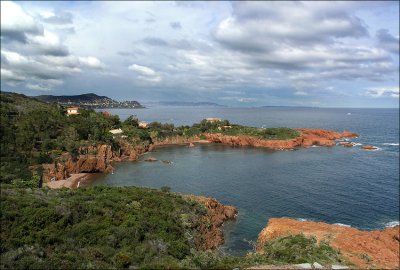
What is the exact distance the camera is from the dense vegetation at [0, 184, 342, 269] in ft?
64.2

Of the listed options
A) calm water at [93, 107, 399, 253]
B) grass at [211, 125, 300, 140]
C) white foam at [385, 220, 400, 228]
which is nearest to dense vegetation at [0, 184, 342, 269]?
calm water at [93, 107, 399, 253]

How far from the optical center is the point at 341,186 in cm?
5356

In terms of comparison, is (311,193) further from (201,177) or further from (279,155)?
(279,155)

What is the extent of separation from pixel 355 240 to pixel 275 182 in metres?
28.4

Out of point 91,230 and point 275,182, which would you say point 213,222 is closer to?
point 91,230

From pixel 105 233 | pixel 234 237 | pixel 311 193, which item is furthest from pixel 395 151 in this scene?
pixel 105 233

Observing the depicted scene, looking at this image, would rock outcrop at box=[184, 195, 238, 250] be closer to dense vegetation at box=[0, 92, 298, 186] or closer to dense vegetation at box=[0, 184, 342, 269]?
dense vegetation at box=[0, 184, 342, 269]

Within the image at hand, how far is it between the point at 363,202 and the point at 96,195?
33.3 meters

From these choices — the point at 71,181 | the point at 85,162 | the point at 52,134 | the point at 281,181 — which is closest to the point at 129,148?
the point at 52,134

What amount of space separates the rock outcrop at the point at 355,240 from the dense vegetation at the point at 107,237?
76.7 inches

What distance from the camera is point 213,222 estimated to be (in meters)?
36.0

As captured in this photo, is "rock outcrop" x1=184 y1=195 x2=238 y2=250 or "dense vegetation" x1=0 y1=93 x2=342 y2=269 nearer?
"dense vegetation" x1=0 y1=93 x2=342 y2=269

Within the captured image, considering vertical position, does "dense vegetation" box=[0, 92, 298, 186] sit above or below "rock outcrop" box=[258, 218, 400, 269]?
above

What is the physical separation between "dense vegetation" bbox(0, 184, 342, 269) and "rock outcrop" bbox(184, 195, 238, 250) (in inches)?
40.8
